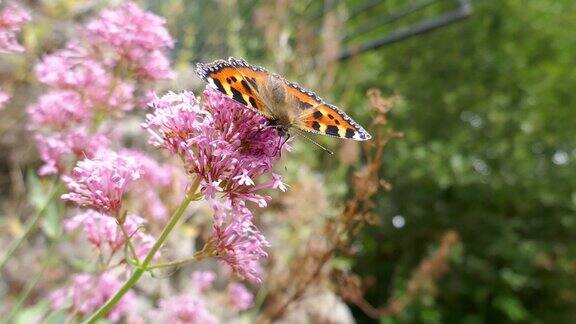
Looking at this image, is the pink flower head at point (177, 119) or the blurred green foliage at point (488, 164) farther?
the blurred green foliage at point (488, 164)

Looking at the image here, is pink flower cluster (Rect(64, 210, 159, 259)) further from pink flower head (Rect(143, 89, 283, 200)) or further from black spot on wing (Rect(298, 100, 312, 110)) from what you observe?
black spot on wing (Rect(298, 100, 312, 110))

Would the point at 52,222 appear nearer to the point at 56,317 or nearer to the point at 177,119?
the point at 56,317

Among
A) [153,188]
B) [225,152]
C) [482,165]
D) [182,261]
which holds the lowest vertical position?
[482,165]

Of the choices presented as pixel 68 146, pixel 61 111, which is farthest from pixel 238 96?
pixel 61 111

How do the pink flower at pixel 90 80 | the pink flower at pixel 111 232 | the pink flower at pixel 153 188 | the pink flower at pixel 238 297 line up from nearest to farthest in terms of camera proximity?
the pink flower at pixel 111 232, the pink flower at pixel 90 80, the pink flower at pixel 153 188, the pink flower at pixel 238 297

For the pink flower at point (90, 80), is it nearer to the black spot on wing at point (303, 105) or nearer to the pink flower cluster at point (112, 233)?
the pink flower cluster at point (112, 233)

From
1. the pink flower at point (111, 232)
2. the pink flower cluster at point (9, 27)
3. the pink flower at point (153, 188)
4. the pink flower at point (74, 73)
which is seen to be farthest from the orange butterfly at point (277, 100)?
the pink flower at point (153, 188)

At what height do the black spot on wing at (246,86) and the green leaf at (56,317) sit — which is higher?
the black spot on wing at (246,86)

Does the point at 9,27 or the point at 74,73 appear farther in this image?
the point at 74,73

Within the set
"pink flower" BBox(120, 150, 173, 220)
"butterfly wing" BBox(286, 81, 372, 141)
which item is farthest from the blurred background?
A: "butterfly wing" BBox(286, 81, 372, 141)
